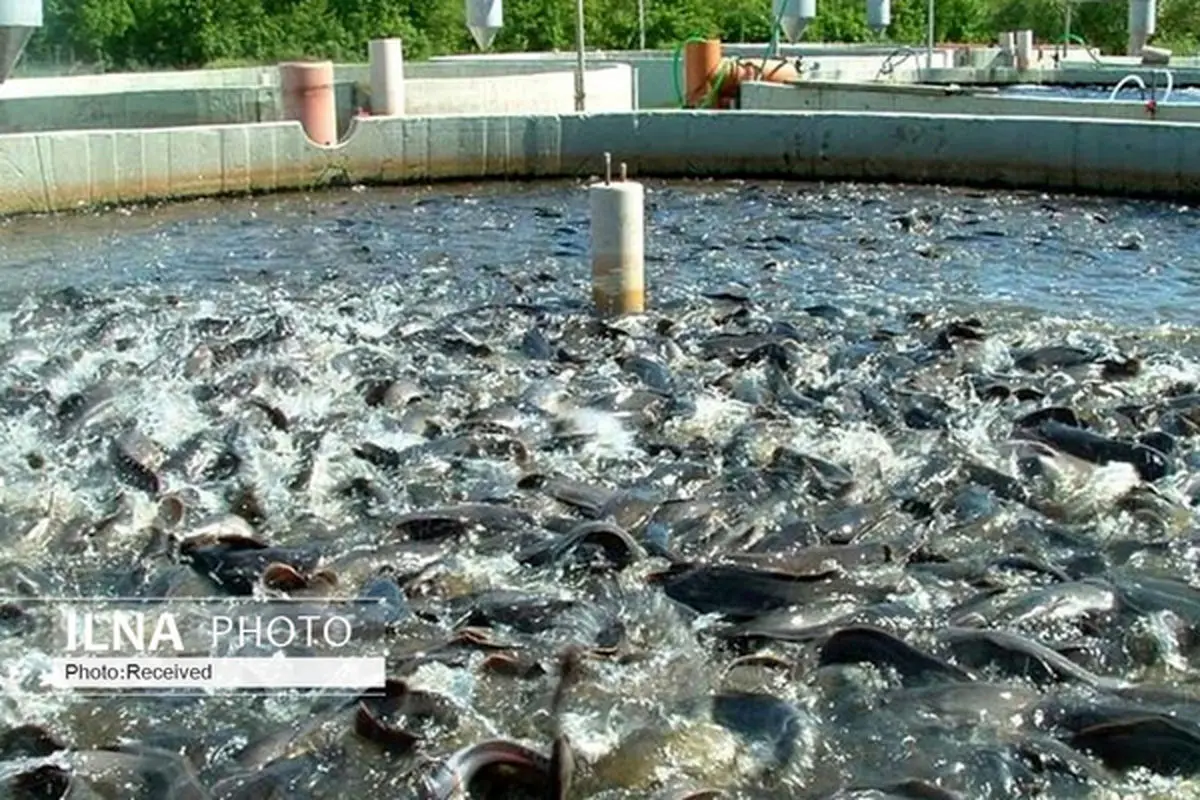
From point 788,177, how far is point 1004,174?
10.6 ft

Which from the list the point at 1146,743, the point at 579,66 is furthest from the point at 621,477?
the point at 579,66

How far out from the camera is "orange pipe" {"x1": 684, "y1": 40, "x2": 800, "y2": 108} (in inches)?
1158

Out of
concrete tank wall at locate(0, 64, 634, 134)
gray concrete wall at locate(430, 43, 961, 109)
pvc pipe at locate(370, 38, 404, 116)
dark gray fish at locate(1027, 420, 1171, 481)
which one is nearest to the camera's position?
dark gray fish at locate(1027, 420, 1171, 481)

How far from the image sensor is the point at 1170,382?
11.4 meters

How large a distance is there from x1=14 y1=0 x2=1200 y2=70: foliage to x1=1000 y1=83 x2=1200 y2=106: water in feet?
44.3

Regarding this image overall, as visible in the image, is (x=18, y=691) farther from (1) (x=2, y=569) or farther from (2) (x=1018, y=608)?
(2) (x=1018, y=608)

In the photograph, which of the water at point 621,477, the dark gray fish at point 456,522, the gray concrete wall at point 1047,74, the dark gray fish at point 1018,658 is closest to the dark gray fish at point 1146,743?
the water at point 621,477

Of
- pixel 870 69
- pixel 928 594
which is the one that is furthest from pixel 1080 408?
pixel 870 69

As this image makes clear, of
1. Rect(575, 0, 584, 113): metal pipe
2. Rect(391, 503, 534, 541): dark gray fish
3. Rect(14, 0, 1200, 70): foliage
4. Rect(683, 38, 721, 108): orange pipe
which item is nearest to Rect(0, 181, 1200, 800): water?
Rect(391, 503, 534, 541): dark gray fish

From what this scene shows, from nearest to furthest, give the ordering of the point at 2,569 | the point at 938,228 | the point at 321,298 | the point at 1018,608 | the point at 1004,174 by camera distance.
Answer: the point at 1018,608 < the point at 2,569 < the point at 321,298 < the point at 938,228 < the point at 1004,174

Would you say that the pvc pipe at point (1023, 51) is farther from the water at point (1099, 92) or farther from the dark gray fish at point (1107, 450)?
the dark gray fish at point (1107, 450)

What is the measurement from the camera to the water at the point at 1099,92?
31.1 metres

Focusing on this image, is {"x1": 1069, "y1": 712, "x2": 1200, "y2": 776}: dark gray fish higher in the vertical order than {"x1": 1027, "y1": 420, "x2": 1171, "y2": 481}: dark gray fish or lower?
lower

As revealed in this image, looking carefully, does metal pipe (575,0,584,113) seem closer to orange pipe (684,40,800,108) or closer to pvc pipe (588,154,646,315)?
orange pipe (684,40,800,108)
